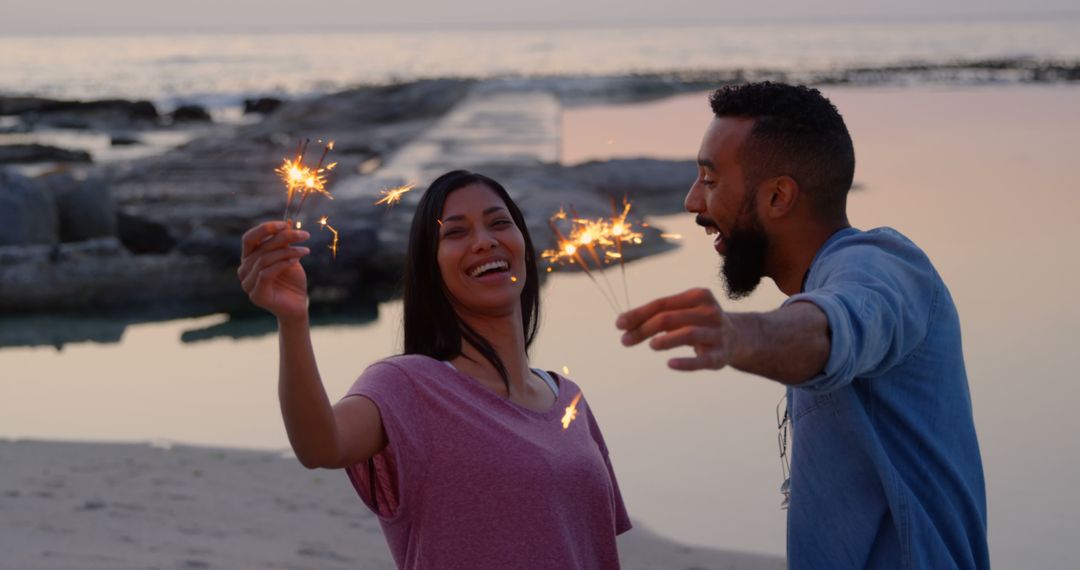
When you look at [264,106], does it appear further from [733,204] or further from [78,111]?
[733,204]

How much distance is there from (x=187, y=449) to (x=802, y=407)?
6699mm

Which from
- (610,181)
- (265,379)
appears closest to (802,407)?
(265,379)

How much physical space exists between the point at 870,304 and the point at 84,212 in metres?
16.6

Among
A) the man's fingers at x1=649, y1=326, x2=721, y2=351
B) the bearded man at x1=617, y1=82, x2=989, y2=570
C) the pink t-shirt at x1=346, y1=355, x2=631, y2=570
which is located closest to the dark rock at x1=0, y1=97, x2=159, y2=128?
the pink t-shirt at x1=346, y1=355, x2=631, y2=570

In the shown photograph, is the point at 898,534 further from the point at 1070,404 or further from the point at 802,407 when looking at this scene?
the point at 1070,404

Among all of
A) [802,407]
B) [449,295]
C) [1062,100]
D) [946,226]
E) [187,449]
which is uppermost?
[1062,100]

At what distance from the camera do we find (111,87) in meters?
68.4

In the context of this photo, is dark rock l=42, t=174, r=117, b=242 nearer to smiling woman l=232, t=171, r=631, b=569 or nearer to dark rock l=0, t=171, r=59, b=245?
dark rock l=0, t=171, r=59, b=245

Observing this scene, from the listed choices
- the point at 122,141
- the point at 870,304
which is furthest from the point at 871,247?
the point at 122,141

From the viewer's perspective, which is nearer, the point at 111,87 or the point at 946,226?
the point at 946,226

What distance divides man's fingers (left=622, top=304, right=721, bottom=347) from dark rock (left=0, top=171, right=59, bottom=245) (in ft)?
51.7

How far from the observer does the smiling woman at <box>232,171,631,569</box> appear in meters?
2.73

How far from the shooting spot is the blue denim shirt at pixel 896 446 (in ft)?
8.31

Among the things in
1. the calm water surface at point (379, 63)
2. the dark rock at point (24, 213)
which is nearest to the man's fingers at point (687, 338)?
the dark rock at point (24, 213)
